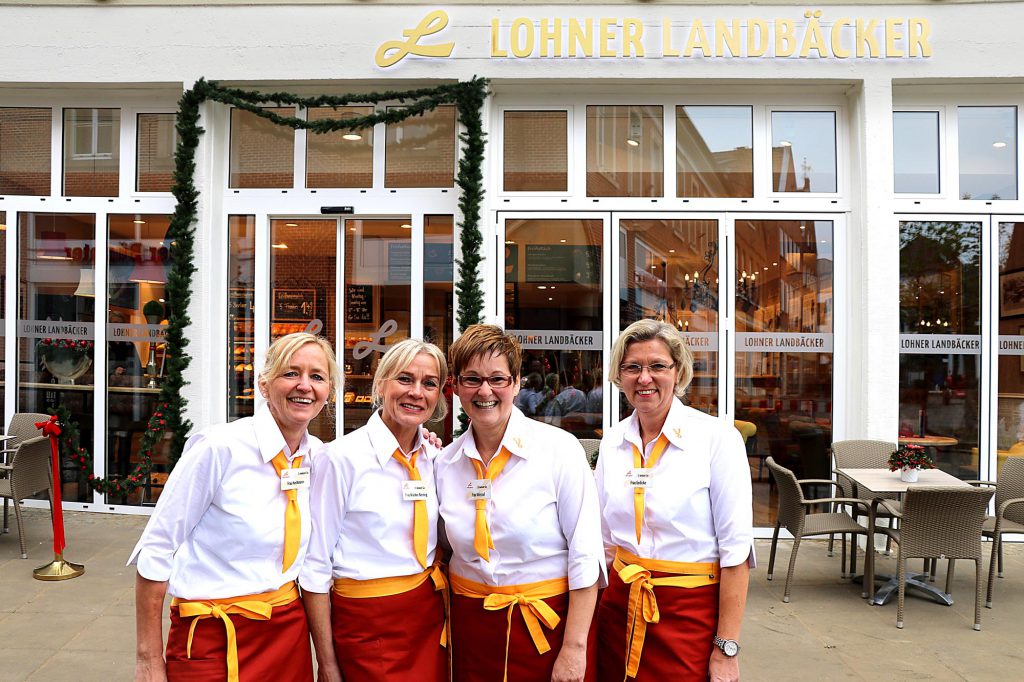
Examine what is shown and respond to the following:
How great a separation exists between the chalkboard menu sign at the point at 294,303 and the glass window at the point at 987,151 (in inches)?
266

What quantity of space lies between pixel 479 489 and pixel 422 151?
20.3 feet

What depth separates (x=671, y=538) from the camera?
231cm

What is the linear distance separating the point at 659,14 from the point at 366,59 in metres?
2.94

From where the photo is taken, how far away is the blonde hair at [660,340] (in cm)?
246

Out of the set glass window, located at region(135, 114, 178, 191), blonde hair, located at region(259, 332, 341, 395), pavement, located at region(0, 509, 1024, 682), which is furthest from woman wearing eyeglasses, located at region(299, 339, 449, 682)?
glass window, located at region(135, 114, 178, 191)

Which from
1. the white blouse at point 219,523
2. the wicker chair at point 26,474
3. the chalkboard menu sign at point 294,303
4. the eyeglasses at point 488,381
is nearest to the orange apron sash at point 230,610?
the white blouse at point 219,523

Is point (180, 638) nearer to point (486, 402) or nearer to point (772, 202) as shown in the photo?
point (486, 402)

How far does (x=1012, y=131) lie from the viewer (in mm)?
7555

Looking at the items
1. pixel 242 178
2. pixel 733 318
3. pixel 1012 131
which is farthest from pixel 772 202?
pixel 242 178

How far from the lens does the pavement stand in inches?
163

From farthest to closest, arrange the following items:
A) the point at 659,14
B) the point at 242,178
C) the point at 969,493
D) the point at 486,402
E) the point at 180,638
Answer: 1. the point at 242,178
2. the point at 659,14
3. the point at 969,493
4. the point at 486,402
5. the point at 180,638

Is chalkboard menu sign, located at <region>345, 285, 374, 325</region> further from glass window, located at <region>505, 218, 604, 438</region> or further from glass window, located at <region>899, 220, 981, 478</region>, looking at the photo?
glass window, located at <region>899, 220, 981, 478</region>

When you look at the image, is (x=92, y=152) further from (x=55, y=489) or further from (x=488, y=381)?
(x=488, y=381)

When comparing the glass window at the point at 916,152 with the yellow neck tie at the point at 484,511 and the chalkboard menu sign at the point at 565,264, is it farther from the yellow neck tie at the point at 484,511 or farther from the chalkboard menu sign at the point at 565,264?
the yellow neck tie at the point at 484,511
